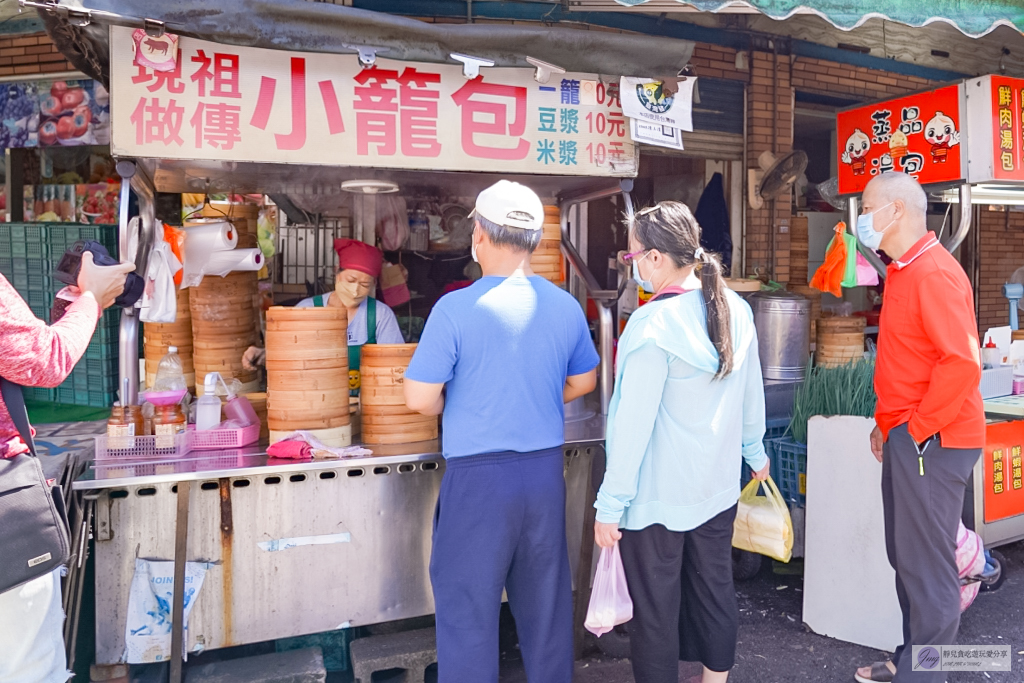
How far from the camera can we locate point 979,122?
15.8 ft

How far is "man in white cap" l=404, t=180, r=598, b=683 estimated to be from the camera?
2.60m

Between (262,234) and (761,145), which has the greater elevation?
(761,145)

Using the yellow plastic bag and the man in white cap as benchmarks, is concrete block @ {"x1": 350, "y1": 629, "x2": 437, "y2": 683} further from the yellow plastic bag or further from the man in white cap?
the yellow plastic bag

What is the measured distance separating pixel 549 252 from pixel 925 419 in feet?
5.87

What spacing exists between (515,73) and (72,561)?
8.54 ft

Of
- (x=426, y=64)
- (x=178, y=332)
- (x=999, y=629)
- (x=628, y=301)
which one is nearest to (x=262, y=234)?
(x=178, y=332)

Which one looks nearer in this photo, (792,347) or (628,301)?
(792,347)

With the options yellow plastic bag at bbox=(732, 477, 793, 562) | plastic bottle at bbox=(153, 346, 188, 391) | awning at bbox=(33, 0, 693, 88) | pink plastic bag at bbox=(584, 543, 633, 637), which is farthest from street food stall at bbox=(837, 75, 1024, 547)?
plastic bottle at bbox=(153, 346, 188, 391)

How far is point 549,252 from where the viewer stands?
3842 mm

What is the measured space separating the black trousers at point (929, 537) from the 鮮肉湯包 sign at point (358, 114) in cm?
175

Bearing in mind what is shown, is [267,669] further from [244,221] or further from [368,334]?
[244,221]

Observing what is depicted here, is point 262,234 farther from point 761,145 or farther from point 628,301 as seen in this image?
point 761,145

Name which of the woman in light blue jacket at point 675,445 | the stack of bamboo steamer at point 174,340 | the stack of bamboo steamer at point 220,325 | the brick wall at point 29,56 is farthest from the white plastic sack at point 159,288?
the brick wall at point 29,56

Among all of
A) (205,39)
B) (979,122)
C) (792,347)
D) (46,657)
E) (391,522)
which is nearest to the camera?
(46,657)
